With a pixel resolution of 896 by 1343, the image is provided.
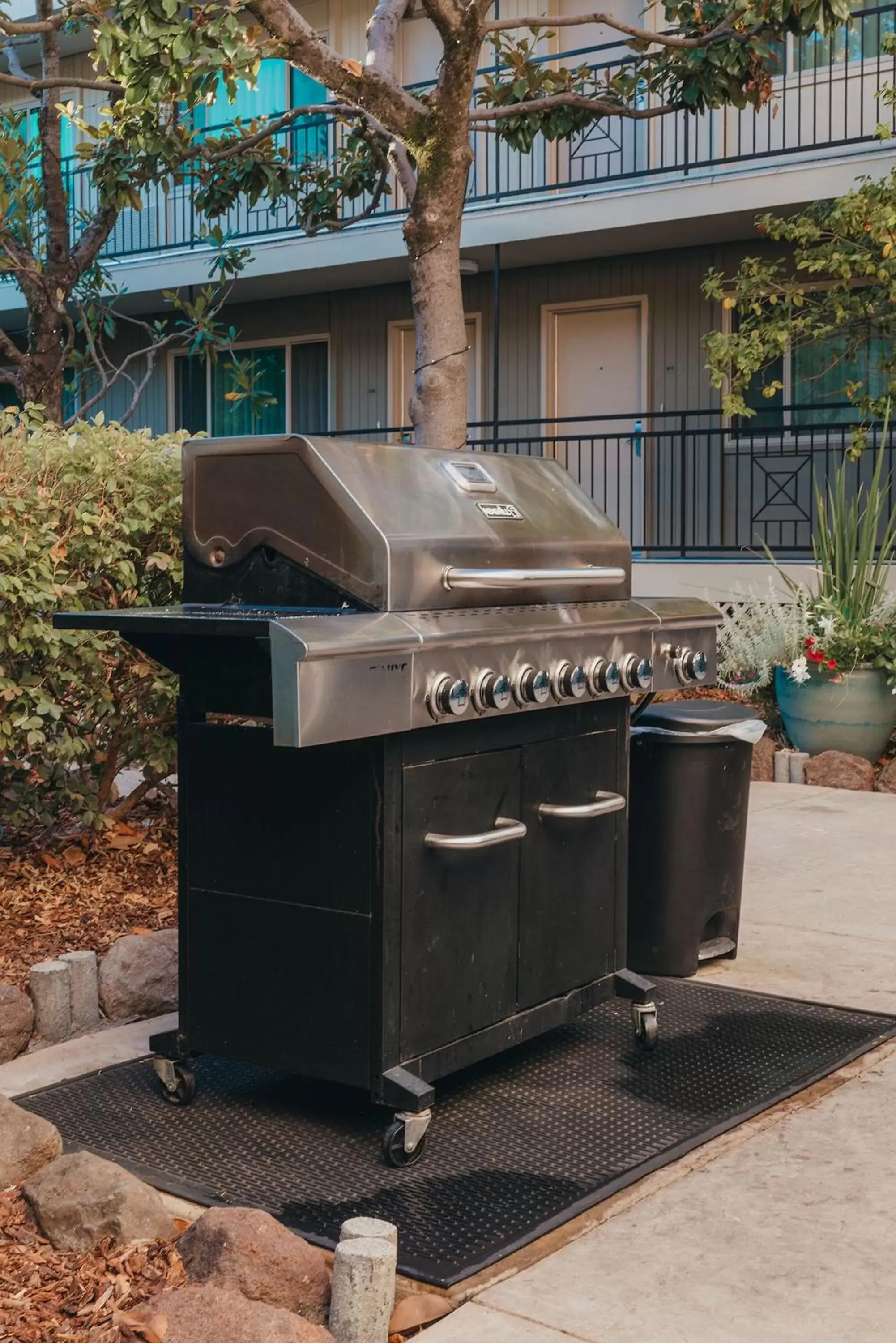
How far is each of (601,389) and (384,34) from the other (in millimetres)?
7857

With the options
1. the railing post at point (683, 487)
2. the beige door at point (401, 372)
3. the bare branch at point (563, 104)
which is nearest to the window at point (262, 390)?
the beige door at point (401, 372)

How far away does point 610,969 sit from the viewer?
13.4 ft

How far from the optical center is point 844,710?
29.6 ft

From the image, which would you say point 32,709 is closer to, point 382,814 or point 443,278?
point 382,814

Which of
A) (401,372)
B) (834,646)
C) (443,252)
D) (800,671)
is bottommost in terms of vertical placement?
(800,671)

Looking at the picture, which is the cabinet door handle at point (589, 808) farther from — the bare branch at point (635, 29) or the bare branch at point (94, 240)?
the bare branch at point (94, 240)

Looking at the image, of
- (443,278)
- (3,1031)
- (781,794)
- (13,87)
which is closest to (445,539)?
(3,1031)

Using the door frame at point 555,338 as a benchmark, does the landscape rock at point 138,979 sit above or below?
below

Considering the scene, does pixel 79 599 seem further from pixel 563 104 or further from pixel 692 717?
pixel 563 104

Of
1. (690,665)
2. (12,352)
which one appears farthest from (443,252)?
(12,352)

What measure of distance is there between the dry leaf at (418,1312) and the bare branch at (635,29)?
576cm

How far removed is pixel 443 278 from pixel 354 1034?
427 centimetres

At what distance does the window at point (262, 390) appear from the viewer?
55.7ft

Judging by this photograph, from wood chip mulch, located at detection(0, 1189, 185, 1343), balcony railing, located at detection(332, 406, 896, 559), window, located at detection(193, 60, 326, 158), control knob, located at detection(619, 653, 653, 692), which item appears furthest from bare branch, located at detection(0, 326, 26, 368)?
window, located at detection(193, 60, 326, 158)
